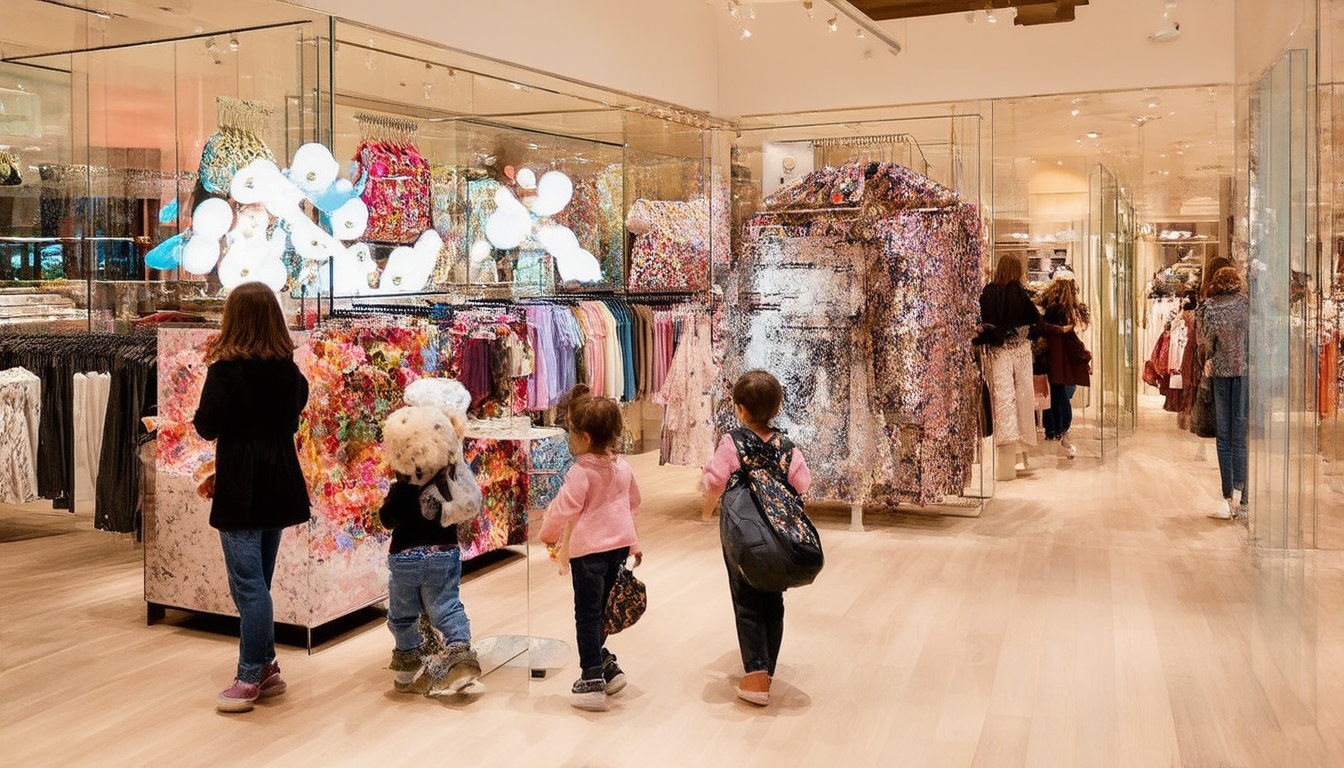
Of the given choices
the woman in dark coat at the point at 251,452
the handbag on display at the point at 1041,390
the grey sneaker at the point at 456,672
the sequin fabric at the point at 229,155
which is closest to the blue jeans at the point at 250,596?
the woman in dark coat at the point at 251,452

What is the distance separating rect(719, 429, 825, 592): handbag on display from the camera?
394cm

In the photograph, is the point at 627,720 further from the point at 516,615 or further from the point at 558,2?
the point at 558,2

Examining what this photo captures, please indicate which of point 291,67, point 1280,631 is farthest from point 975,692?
point 291,67

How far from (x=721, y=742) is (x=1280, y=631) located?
256 centimetres

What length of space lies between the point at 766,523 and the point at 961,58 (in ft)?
24.5

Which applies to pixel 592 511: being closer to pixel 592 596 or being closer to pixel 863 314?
pixel 592 596

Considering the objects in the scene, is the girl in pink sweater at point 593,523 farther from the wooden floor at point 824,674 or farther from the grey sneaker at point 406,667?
the grey sneaker at point 406,667

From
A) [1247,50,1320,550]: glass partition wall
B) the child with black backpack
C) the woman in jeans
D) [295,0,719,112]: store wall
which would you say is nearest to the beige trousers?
the woman in jeans

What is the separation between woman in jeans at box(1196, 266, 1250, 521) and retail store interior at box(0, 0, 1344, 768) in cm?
15

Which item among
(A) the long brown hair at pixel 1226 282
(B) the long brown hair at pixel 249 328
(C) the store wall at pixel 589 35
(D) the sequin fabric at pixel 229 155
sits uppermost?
(C) the store wall at pixel 589 35

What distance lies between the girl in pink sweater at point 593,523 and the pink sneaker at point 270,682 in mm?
1064

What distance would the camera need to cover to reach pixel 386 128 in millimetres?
7117

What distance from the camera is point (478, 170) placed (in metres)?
7.04

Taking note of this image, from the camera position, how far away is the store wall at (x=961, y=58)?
31.9ft
